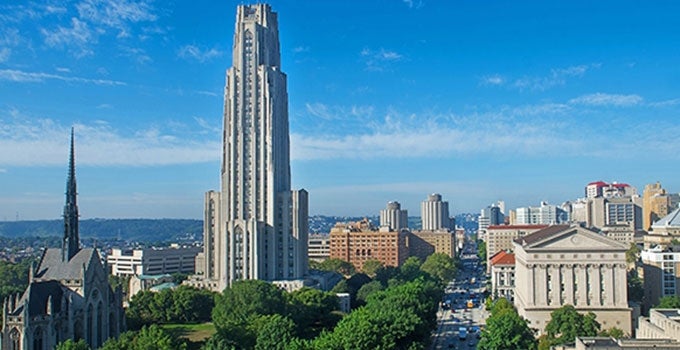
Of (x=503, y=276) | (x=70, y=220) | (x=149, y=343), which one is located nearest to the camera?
(x=149, y=343)

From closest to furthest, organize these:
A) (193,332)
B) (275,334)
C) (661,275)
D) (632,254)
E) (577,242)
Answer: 1. (275,334)
2. (193,332)
3. (577,242)
4. (661,275)
5. (632,254)

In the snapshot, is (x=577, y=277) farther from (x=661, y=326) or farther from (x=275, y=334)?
(x=275, y=334)

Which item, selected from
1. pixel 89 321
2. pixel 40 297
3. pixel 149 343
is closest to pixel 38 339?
pixel 40 297

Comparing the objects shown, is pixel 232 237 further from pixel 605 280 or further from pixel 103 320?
pixel 605 280

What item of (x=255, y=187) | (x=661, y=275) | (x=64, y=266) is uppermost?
(x=255, y=187)

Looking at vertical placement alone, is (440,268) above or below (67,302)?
below

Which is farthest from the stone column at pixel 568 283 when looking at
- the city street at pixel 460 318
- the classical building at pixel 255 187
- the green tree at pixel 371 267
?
the green tree at pixel 371 267

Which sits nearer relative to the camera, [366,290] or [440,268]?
[366,290]

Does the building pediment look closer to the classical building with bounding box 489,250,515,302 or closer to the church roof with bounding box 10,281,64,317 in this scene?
the classical building with bounding box 489,250,515,302
